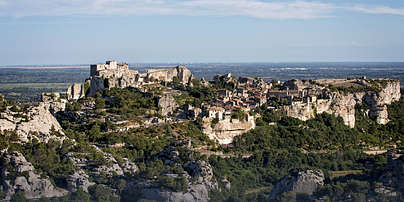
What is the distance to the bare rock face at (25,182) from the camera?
31.0m

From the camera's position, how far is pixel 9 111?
37.1 metres

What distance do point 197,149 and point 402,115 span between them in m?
23.7

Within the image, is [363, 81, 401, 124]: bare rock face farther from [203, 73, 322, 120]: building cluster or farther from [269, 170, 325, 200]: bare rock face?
Result: [269, 170, 325, 200]: bare rock face

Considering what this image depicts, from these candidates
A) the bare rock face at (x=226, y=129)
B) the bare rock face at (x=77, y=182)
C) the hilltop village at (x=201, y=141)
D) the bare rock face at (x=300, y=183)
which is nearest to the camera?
the hilltop village at (x=201, y=141)

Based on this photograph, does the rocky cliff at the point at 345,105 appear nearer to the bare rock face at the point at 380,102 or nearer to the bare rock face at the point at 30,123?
the bare rock face at the point at 380,102

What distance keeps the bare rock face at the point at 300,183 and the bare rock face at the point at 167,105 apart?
1341 centimetres

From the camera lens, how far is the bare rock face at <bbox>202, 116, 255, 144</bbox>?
4250 cm

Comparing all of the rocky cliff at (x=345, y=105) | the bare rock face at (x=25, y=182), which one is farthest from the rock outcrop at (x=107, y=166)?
the rocky cliff at (x=345, y=105)

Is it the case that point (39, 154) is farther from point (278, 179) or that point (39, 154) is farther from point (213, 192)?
point (278, 179)

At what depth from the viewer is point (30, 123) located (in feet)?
120

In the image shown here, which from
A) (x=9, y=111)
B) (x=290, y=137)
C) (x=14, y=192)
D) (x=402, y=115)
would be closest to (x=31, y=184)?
(x=14, y=192)

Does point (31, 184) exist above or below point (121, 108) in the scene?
below

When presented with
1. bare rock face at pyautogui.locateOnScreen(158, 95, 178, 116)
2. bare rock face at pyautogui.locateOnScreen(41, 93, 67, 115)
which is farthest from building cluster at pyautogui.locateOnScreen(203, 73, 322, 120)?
bare rock face at pyautogui.locateOnScreen(41, 93, 67, 115)

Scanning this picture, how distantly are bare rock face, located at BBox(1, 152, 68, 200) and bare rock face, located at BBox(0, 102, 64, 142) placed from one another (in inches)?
118
